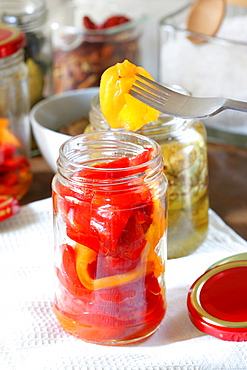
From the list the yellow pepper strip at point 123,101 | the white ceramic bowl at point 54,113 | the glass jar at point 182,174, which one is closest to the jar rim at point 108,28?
the white ceramic bowl at point 54,113

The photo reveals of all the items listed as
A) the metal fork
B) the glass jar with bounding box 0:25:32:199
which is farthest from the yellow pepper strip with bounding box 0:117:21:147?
the metal fork

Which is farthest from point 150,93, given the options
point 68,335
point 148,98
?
point 68,335

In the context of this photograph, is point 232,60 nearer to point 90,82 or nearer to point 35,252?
point 90,82

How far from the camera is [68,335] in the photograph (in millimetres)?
648

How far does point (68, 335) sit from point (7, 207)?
0.92 ft

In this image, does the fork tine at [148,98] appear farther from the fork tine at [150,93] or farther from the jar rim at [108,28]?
the jar rim at [108,28]

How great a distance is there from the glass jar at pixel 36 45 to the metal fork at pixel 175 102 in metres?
0.48

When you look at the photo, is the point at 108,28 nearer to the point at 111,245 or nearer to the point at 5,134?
the point at 5,134

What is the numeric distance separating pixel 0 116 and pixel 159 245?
451mm

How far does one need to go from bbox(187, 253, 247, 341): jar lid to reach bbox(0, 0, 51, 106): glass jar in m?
0.55

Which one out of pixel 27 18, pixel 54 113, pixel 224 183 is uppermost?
pixel 27 18

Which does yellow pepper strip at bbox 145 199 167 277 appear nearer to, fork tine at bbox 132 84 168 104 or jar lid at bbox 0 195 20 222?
fork tine at bbox 132 84 168 104

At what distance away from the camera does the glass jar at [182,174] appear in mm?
774

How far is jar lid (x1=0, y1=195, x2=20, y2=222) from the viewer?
2.85 ft
